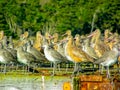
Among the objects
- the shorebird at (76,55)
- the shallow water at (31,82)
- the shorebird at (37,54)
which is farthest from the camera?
the shorebird at (37,54)

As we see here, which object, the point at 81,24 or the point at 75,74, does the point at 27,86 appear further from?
the point at 81,24

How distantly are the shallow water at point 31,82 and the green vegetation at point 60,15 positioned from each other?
45429mm

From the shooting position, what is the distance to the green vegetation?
73312 mm

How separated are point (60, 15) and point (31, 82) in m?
49.0

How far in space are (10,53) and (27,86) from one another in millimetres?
3784

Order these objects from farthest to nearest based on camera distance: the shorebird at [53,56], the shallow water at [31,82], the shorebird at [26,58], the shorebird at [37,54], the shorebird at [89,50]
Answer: the shorebird at [37,54], the shorebird at [89,50], the shorebird at [26,58], the shorebird at [53,56], the shallow water at [31,82]

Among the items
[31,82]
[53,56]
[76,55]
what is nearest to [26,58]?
[53,56]

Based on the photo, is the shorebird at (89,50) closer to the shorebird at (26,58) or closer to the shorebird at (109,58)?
the shorebird at (109,58)

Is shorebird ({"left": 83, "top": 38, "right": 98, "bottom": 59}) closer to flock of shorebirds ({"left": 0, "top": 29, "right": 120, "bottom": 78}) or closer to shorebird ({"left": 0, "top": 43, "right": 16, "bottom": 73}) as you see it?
flock of shorebirds ({"left": 0, "top": 29, "right": 120, "bottom": 78})

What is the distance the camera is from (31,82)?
84.6 ft

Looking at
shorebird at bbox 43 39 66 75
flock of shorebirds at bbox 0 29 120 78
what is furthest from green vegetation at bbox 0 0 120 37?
shorebird at bbox 43 39 66 75

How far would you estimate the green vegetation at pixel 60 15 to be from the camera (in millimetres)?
73312

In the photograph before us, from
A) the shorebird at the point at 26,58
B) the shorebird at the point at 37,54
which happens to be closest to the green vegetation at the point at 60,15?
the shorebird at the point at 37,54

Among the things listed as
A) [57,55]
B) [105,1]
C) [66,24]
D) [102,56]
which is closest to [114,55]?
[102,56]
